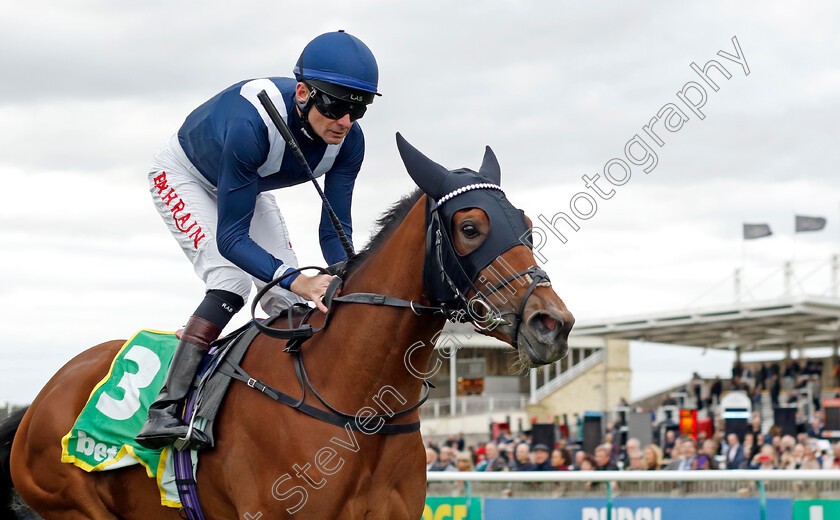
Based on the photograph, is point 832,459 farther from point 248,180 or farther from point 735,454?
point 248,180

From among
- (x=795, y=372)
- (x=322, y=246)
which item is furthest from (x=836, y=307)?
(x=322, y=246)

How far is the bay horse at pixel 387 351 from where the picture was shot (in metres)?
3.08

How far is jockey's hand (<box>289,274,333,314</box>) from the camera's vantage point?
3.54 metres

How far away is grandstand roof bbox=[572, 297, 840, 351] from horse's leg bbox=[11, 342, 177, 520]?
1986 centimetres

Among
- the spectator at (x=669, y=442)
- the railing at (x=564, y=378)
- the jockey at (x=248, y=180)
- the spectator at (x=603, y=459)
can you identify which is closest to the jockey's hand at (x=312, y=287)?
the jockey at (x=248, y=180)

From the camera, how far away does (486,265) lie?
3109 millimetres

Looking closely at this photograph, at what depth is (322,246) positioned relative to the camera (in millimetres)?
4273

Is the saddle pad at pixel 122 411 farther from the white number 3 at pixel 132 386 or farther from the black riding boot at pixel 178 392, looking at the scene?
the black riding boot at pixel 178 392

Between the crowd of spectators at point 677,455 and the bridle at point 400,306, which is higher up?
the bridle at point 400,306

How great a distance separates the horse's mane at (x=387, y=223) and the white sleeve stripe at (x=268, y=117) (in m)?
0.54

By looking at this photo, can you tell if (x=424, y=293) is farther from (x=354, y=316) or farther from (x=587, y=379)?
(x=587, y=379)

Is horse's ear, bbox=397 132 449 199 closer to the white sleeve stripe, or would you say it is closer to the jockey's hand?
the jockey's hand

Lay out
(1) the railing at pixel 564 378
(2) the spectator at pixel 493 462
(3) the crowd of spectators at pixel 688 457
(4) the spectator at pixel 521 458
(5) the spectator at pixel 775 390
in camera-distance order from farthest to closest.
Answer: (1) the railing at pixel 564 378
(5) the spectator at pixel 775 390
(2) the spectator at pixel 493 462
(4) the spectator at pixel 521 458
(3) the crowd of spectators at pixel 688 457

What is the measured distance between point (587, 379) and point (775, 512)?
100 ft
